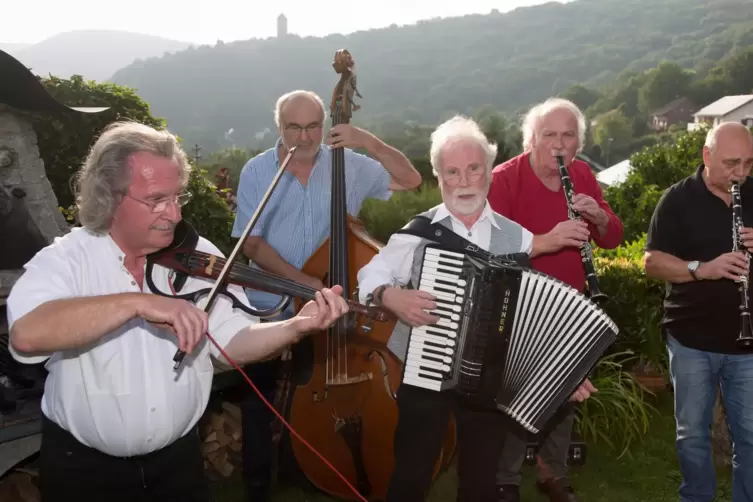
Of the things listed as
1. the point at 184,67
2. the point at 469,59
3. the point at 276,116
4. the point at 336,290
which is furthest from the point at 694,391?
the point at 469,59

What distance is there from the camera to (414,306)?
2625mm

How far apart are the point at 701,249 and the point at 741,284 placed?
0.25 metres

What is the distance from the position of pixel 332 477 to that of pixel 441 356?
1.22 metres

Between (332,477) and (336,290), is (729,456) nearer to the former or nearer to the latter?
(332,477)

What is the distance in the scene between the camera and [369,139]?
11.7ft

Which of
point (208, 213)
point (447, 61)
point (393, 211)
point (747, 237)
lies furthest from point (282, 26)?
point (747, 237)

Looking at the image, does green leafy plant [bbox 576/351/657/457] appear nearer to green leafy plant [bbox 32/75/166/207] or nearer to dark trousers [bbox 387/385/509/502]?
dark trousers [bbox 387/385/509/502]

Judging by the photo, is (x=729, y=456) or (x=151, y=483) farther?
(x=729, y=456)

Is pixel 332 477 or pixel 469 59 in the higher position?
pixel 469 59

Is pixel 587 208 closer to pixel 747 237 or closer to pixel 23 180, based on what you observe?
pixel 747 237

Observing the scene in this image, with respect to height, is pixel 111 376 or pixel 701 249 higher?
pixel 701 249

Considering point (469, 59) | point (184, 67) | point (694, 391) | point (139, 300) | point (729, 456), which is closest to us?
point (139, 300)

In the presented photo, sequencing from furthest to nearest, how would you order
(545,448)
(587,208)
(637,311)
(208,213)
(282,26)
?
(282,26), (637,311), (208,213), (545,448), (587,208)

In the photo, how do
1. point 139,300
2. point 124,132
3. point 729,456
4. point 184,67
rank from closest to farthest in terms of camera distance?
point 139,300 < point 124,132 < point 729,456 < point 184,67
